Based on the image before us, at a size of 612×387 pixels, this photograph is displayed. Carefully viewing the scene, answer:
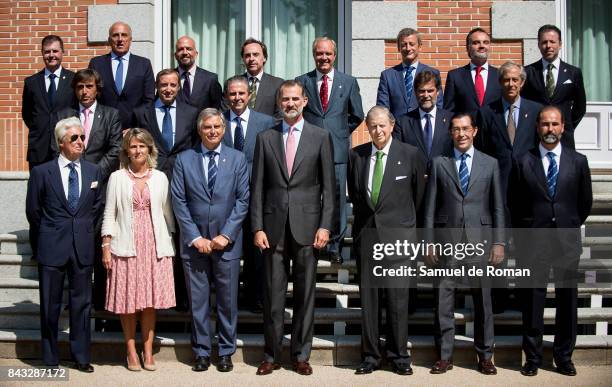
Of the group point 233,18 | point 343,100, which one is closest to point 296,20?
point 233,18

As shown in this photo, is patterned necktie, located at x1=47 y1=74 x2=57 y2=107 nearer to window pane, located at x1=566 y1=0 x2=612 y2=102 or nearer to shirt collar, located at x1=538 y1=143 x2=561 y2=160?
shirt collar, located at x1=538 y1=143 x2=561 y2=160

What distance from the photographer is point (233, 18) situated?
408 inches

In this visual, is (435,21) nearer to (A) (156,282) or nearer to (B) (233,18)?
(B) (233,18)

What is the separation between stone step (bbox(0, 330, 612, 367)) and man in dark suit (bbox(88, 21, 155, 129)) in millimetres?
2055

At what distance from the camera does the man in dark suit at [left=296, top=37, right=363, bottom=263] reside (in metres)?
7.44

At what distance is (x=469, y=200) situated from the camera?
255 inches

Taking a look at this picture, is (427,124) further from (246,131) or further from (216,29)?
(216,29)

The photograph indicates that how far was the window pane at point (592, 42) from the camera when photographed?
33.2 feet

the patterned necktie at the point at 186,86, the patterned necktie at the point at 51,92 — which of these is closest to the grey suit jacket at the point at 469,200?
the patterned necktie at the point at 186,86

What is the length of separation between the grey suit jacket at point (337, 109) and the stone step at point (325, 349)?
1719 mm

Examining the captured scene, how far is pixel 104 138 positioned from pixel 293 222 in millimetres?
1908

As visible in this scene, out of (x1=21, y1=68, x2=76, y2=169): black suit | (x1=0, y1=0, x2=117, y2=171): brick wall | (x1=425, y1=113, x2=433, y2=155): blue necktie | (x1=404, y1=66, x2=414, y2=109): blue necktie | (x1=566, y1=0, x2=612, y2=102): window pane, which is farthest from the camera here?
(x1=566, y1=0, x2=612, y2=102): window pane

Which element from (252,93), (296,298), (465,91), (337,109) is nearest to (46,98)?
(252,93)

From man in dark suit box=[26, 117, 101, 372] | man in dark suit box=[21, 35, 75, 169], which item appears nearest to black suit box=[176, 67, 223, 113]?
man in dark suit box=[21, 35, 75, 169]
